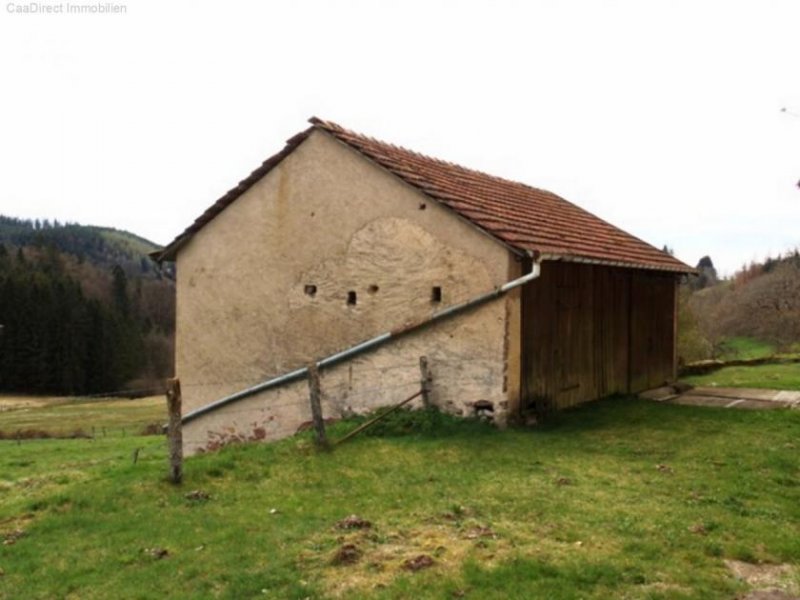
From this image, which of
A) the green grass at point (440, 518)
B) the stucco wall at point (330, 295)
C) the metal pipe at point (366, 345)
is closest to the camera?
the green grass at point (440, 518)

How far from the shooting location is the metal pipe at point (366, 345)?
1057cm

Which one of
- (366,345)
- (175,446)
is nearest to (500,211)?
(366,345)

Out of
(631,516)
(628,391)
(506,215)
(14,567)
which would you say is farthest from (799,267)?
(14,567)

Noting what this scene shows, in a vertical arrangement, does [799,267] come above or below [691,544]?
above

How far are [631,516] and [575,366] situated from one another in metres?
6.37

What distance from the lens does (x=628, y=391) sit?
48.8 ft

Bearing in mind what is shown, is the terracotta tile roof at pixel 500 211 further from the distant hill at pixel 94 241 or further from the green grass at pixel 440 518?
the distant hill at pixel 94 241

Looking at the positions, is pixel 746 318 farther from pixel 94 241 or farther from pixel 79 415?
pixel 94 241

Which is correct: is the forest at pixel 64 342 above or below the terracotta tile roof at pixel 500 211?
below

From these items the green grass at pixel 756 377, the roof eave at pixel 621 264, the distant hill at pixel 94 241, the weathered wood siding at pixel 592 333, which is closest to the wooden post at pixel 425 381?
the weathered wood siding at pixel 592 333

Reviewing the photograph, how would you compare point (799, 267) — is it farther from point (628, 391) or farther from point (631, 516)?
point (631, 516)

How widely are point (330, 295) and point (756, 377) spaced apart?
40.0 ft

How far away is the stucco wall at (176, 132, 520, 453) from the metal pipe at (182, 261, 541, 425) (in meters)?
0.14

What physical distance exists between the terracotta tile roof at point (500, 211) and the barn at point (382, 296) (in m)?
0.05
